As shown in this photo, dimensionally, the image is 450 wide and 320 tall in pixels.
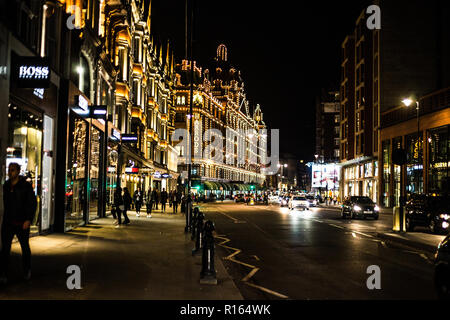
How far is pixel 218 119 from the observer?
5012 inches

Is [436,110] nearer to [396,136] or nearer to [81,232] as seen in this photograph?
[396,136]

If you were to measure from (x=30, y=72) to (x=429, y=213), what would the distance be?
60.6 ft

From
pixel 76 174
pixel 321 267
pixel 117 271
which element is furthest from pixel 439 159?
pixel 117 271

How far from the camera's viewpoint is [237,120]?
151m

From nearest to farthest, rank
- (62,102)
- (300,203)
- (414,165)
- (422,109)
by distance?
(62,102)
(422,109)
(300,203)
(414,165)

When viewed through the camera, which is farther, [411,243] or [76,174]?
[76,174]

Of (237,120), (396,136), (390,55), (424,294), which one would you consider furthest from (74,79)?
(237,120)

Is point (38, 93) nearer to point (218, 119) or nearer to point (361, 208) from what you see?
point (361, 208)

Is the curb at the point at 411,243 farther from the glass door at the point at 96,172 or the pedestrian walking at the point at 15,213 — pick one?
the glass door at the point at 96,172

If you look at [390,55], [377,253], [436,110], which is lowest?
[377,253]

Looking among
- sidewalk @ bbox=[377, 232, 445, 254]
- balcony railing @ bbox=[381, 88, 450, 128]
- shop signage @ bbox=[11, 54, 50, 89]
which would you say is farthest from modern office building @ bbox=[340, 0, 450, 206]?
shop signage @ bbox=[11, 54, 50, 89]

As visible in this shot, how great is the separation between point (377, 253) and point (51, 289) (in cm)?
1021

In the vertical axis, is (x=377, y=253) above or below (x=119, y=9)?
below

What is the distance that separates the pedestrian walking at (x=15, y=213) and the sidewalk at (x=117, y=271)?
525mm
